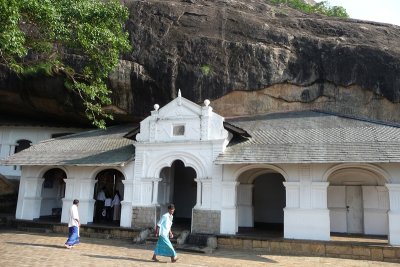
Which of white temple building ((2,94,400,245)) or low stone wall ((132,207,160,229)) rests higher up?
white temple building ((2,94,400,245))

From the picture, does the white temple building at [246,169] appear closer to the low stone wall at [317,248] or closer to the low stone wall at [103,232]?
the low stone wall at [103,232]

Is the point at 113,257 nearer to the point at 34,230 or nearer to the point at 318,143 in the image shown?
the point at 34,230

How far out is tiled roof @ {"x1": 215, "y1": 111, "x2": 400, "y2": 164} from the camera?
479 inches

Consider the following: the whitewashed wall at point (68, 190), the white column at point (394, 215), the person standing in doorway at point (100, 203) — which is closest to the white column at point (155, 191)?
the whitewashed wall at point (68, 190)

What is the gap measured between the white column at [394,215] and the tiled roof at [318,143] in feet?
4.28

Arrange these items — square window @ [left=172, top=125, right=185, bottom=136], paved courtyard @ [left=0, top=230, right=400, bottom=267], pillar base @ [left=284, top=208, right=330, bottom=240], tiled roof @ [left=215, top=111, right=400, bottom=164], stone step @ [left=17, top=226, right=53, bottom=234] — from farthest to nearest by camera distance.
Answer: stone step @ [left=17, top=226, right=53, bottom=234]
square window @ [left=172, top=125, right=185, bottom=136]
pillar base @ [left=284, top=208, right=330, bottom=240]
tiled roof @ [left=215, top=111, right=400, bottom=164]
paved courtyard @ [left=0, top=230, right=400, bottom=267]

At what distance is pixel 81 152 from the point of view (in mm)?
16656

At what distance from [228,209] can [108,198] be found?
6712mm

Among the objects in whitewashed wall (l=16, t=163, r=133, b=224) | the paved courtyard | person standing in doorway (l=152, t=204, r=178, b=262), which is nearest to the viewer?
the paved courtyard

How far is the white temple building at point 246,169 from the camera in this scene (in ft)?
41.9

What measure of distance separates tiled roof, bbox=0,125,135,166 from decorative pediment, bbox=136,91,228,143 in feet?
4.61

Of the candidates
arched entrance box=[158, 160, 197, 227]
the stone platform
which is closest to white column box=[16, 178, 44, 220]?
the stone platform

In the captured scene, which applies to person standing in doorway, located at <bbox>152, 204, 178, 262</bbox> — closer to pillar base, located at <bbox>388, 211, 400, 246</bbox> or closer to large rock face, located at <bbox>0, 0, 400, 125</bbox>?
pillar base, located at <bbox>388, 211, 400, 246</bbox>

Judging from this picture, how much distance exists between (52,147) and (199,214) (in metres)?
8.41
